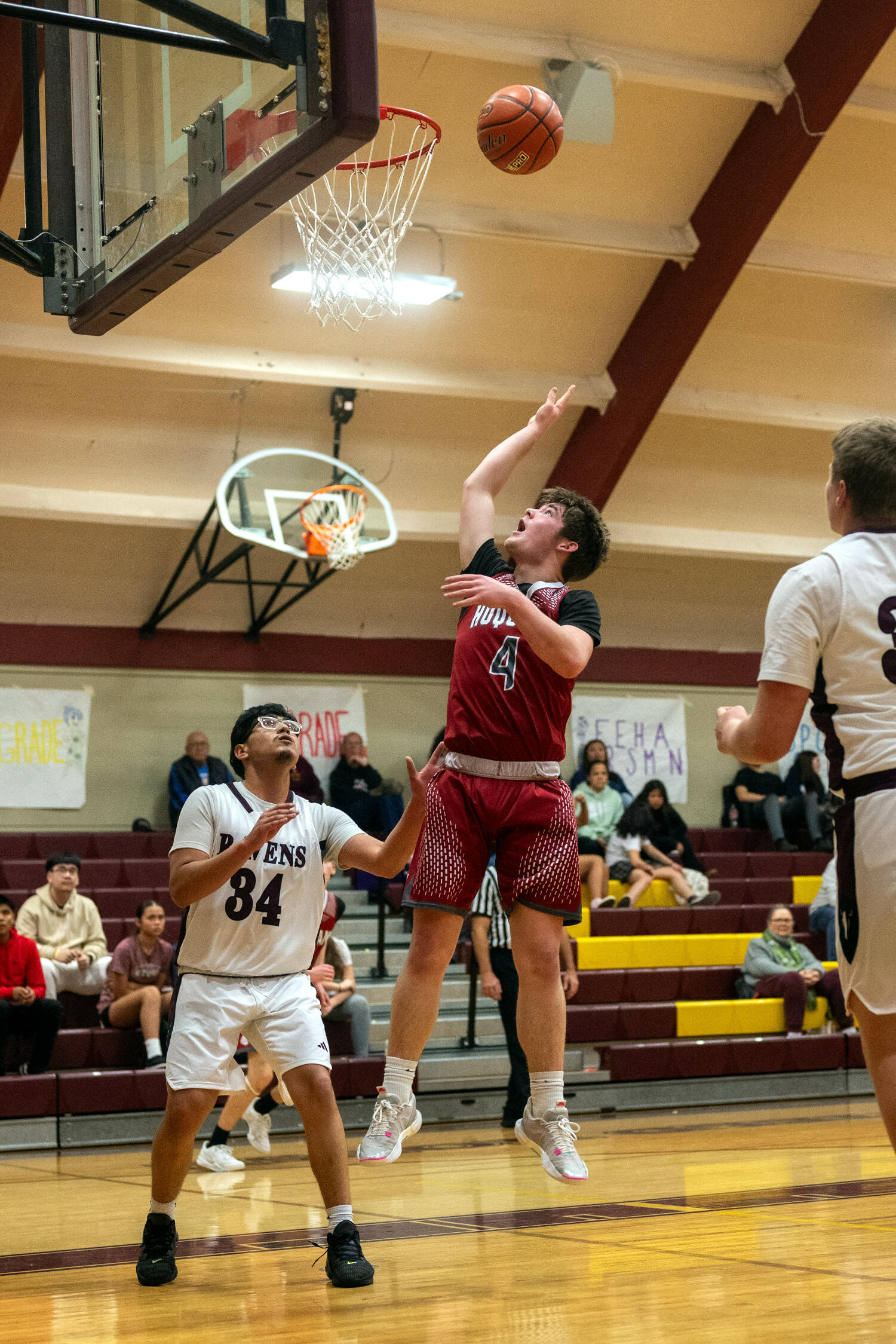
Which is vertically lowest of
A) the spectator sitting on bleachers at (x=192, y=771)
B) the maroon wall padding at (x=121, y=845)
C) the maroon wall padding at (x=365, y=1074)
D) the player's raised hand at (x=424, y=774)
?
the maroon wall padding at (x=365, y=1074)

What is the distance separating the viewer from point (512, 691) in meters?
4.54

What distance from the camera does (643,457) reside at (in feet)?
47.3

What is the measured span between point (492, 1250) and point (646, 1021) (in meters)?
6.40

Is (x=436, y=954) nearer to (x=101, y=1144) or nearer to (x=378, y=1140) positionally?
(x=378, y=1140)

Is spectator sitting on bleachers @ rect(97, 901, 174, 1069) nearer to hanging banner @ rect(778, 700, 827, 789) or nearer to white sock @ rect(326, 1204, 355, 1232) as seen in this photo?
white sock @ rect(326, 1204, 355, 1232)

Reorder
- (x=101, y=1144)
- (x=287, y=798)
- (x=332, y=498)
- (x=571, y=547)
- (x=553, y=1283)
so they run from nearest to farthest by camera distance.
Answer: (x=553, y=1283) < (x=571, y=547) < (x=287, y=798) < (x=101, y=1144) < (x=332, y=498)

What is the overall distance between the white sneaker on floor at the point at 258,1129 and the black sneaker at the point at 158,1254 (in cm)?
355

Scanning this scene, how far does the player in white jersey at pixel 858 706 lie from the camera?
9.68 ft

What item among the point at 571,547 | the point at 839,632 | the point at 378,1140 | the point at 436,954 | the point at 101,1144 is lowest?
the point at 101,1144

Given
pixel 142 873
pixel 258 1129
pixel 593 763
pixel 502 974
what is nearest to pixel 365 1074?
pixel 502 974

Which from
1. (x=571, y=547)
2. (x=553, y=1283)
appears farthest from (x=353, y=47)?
(x=553, y=1283)

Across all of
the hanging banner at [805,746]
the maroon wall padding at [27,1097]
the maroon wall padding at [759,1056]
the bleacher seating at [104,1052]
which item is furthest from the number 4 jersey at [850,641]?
the hanging banner at [805,746]

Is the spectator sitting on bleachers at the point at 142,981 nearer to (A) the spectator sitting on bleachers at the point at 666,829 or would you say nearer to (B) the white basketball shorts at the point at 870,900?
(A) the spectator sitting on bleachers at the point at 666,829

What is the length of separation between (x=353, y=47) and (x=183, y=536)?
1059 centimetres
